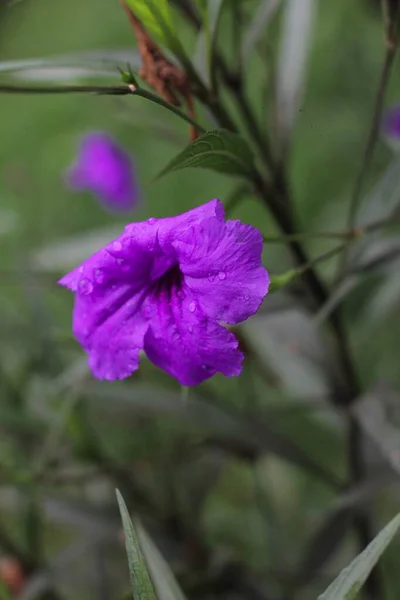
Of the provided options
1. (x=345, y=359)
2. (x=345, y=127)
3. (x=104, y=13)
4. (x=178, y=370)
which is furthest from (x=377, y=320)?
(x=104, y=13)

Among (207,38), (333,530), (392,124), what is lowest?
(333,530)

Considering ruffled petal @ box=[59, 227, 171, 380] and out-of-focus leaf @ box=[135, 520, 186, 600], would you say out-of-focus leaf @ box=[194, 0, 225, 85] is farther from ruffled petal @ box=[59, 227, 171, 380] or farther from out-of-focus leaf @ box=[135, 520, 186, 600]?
out-of-focus leaf @ box=[135, 520, 186, 600]

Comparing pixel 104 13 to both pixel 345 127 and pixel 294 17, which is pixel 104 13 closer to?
pixel 345 127

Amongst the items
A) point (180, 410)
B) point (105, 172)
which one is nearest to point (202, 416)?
point (180, 410)

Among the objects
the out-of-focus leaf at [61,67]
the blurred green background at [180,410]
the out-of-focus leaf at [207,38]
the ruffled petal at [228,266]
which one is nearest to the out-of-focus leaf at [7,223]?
the blurred green background at [180,410]

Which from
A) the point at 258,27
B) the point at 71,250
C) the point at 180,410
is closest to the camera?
the point at 258,27

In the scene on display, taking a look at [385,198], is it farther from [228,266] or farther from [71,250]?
[71,250]
